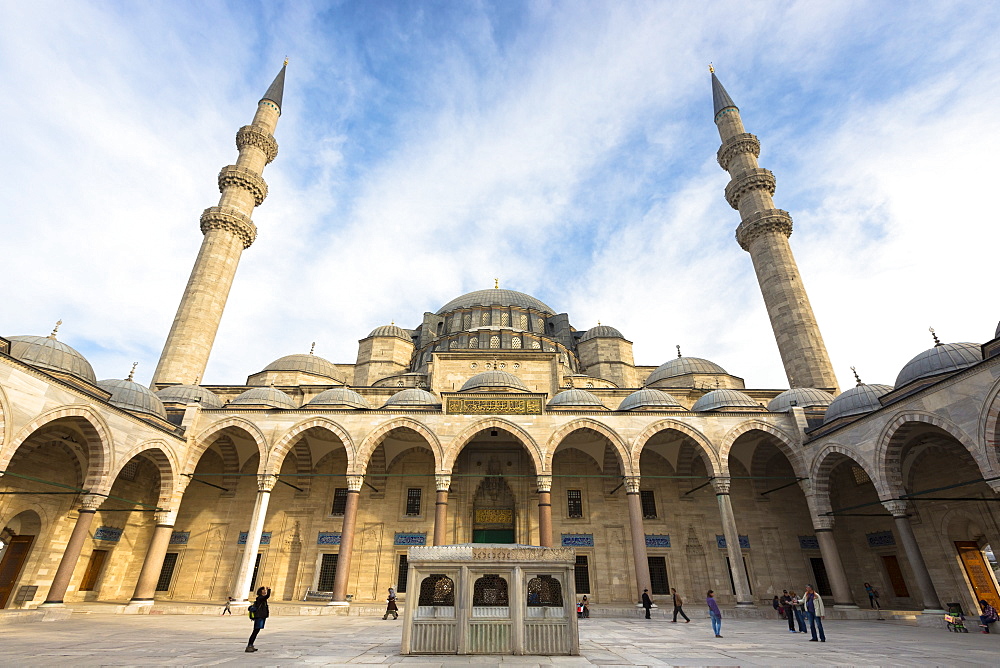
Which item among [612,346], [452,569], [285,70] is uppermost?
[285,70]

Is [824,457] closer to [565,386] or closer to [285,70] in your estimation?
[565,386]

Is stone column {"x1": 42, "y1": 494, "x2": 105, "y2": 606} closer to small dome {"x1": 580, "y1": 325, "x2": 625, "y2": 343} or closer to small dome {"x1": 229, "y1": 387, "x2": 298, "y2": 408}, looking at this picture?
small dome {"x1": 229, "y1": 387, "x2": 298, "y2": 408}

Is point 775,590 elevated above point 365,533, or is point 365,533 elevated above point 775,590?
point 365,533

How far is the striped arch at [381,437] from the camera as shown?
1423 cm

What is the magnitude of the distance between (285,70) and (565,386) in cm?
2536

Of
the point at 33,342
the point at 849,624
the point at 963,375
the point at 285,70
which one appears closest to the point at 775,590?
the point at 849,624

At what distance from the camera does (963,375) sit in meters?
10.1

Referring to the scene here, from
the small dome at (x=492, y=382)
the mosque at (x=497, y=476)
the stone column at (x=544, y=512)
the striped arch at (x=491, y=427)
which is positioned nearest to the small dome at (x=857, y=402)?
the mosque at (x=497, y=476)

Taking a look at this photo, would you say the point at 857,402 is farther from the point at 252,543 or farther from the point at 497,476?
the point at 252,543

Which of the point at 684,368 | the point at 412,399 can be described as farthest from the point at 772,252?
the point at 412,399

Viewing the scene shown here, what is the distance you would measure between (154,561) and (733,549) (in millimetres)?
15754

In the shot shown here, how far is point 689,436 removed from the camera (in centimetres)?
1498

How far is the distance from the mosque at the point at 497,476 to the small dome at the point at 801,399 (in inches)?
3.7

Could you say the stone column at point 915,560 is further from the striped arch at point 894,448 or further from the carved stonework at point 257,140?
the carved stonework at point 257,140
